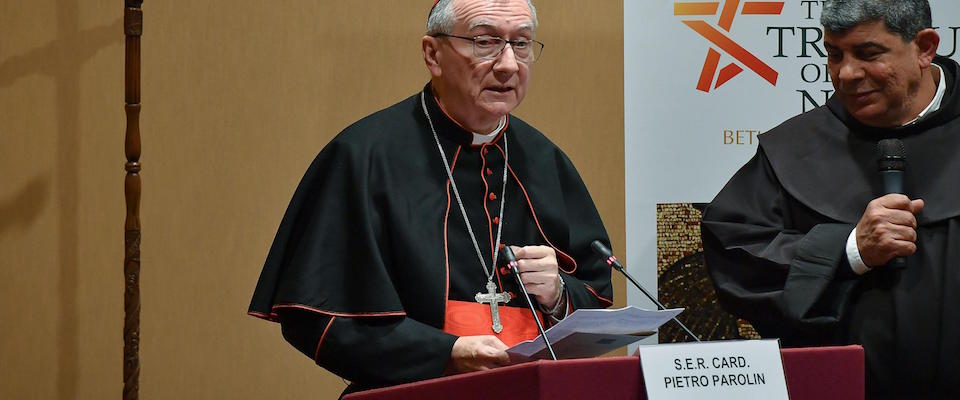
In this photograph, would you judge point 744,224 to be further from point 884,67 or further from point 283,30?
point 283,30

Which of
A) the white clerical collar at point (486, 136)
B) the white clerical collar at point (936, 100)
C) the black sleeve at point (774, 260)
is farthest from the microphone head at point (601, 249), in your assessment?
the white clerical collar at point (936, 100)

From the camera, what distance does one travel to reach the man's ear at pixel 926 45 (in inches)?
120

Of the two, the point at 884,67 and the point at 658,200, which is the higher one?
the point at 884,67

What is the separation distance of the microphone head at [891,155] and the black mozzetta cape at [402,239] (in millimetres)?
768

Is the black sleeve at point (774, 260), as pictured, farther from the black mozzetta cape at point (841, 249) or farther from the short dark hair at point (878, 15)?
the short dark hair at point (878, 15)

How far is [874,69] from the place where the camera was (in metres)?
3.01

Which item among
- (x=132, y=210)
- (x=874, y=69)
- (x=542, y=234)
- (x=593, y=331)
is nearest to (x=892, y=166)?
(x=874, y=69)

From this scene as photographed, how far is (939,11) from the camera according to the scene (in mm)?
4152

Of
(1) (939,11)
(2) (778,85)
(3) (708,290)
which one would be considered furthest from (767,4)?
(3) (708,290)

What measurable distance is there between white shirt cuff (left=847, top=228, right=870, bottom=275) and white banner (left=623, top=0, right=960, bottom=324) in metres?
1.24

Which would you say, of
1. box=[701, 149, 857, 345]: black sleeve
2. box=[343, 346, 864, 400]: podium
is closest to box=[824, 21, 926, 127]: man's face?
box=[701, 149, 857, 345]: black sleeve

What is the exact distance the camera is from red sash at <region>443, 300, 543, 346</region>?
275 centimetres

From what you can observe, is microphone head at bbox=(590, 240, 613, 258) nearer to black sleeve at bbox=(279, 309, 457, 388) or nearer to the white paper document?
the white paper document

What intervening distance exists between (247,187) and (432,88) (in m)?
1.34
